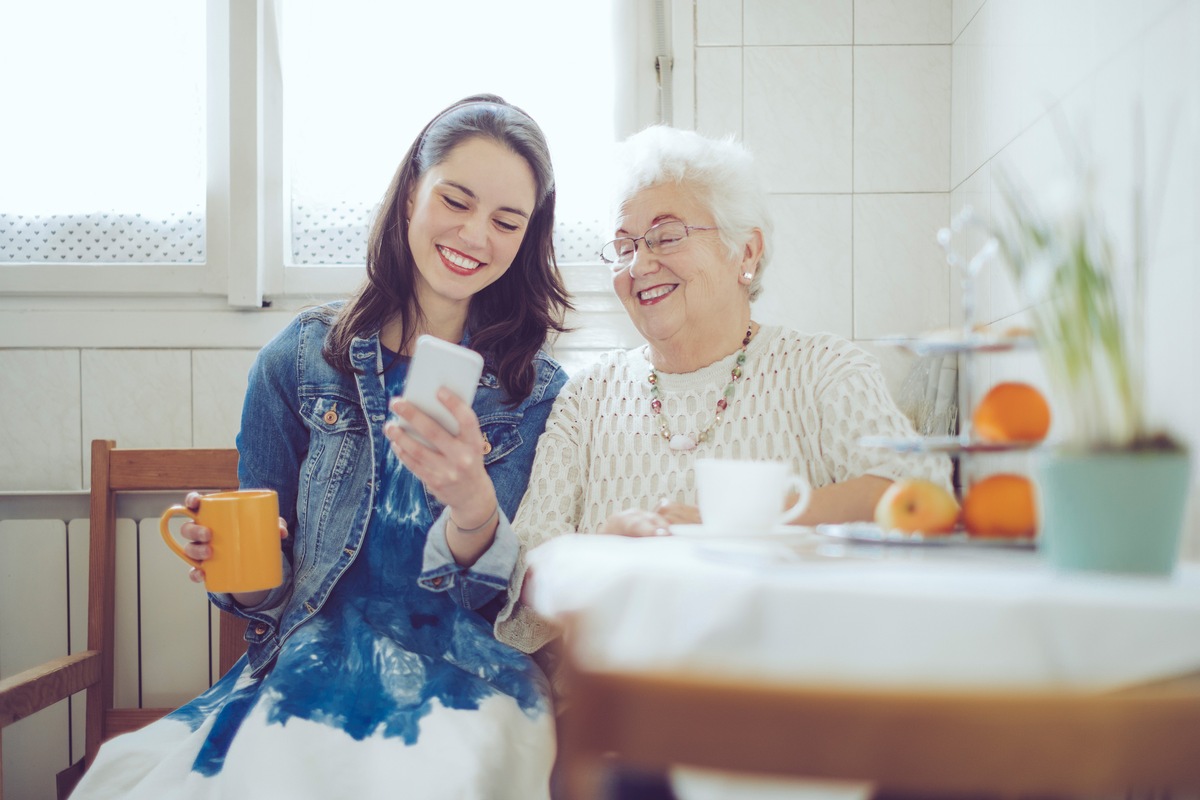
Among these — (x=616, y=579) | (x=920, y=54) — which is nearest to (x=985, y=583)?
(x=616, y=579)

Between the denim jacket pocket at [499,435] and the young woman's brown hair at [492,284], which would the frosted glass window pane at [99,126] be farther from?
the denim jacket pocket at [499,435]

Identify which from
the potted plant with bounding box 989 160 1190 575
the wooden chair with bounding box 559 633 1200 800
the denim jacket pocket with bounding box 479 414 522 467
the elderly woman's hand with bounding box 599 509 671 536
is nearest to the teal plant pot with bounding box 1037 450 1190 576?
the potted plant with bounding box 989 160 1190 575

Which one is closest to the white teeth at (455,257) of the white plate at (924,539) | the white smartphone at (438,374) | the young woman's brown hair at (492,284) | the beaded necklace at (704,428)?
the young woman's brown hair at (492,284)

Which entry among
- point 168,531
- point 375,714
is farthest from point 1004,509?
point 168,531

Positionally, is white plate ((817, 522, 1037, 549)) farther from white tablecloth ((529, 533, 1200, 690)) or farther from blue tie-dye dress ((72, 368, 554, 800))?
blue tie-dye dress ((72, 368, 554, 800))

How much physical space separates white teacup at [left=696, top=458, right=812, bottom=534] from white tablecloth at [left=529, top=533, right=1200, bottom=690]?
0.17 meters

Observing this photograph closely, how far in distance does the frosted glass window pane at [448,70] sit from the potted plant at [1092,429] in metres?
1.45

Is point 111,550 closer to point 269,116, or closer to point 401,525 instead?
point 401,525

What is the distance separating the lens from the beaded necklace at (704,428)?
4.56 feet

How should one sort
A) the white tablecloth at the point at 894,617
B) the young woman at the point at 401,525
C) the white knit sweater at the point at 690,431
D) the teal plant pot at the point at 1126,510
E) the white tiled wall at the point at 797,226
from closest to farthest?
the white tablecloth at the point at 894,617 < the teal plant pot at the point at 1126,510 < the young woman at the point at 401,525 < the white knit sweater at the point at 690,431 < the white tiled wall at the point at 797,226

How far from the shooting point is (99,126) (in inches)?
83.3

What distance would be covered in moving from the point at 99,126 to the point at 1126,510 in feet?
7.33

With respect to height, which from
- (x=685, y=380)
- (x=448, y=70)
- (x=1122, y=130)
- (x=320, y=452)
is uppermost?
(x=448, y=70)

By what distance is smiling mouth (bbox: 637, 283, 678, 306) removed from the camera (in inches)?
56.5
